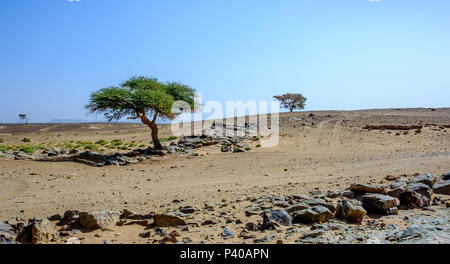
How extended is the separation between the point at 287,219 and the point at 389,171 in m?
7.47

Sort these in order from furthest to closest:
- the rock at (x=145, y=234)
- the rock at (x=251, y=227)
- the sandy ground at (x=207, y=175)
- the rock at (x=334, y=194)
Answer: the sandy ground at (x=207, y=175), the rock at (x=334, y=194), the rock at (x=251, y=227), the rock at (x=145, y=234)

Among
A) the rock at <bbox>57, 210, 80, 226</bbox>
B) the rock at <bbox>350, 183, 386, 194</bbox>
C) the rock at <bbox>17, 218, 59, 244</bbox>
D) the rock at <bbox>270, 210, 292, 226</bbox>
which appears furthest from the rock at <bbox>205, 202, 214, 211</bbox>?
the rock at <bbox>350, 183, 386, 194</bbox>

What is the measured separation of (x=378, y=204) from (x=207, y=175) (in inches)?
310

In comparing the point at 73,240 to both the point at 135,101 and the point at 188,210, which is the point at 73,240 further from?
the point at 135,101

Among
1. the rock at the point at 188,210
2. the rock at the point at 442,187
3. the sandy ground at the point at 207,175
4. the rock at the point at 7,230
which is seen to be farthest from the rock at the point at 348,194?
the rock at the point at 7,230

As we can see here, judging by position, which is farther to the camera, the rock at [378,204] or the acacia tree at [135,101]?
the acacia tree at [135,101]

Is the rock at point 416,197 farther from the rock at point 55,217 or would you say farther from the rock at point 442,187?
the rock at point 55,217

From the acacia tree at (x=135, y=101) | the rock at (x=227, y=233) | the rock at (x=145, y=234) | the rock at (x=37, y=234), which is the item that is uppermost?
the acacia tree at (x=135, y=101)

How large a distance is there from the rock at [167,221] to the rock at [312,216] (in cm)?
241

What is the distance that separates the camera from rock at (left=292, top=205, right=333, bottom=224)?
21.6 feet

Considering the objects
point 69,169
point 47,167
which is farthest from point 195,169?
point 47,167

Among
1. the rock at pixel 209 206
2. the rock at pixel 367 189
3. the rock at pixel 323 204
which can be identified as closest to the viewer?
the rock at pixel 323 204

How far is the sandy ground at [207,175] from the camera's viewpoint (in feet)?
29.6

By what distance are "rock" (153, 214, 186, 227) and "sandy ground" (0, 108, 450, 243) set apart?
1.31 ft
